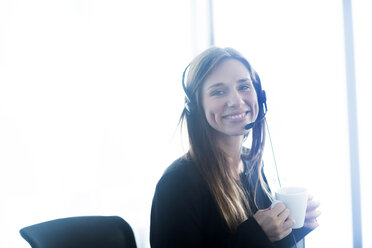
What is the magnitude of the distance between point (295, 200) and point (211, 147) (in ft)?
0.95

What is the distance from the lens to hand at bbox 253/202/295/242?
0.76m

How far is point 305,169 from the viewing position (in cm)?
150

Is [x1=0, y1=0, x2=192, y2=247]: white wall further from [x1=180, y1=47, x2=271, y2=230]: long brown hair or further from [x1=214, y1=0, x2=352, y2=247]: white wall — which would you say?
[x1=214, y1=0, x2=352, y2=247]: white wall

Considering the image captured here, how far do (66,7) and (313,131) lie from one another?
1397mm

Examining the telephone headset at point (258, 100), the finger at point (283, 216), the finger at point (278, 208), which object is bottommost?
the finger at point (283, 216)

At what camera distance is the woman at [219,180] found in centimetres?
78

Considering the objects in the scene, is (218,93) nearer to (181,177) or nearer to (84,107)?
(181,177)

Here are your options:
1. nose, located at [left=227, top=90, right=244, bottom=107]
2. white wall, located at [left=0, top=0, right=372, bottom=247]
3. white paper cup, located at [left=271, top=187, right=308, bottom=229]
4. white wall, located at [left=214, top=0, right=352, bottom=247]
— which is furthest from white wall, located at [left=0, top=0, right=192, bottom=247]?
white wall, located at [left=214, top=0, right=352, bottom=247]

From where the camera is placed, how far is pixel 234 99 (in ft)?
2.97

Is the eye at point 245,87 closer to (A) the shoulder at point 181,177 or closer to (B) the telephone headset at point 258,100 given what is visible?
(B) the telephone headset at point 258,100

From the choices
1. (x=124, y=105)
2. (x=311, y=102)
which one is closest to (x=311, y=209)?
(x=311, y=102)

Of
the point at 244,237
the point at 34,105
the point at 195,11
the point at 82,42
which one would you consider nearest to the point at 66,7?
the point at 82,42

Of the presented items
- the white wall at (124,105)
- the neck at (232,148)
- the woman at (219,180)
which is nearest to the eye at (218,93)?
the woman at (219,180)

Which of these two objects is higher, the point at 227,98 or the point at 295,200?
the point at 227,98
